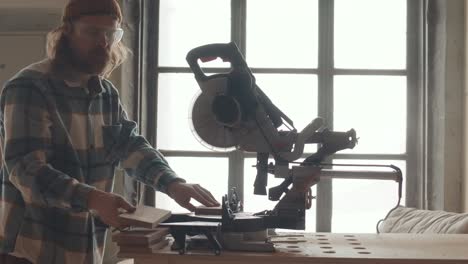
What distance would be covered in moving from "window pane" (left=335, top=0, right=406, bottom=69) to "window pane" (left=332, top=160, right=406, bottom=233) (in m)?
0.58

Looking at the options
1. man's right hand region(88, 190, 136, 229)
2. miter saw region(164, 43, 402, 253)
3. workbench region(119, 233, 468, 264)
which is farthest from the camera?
miter saw region(164, 43, 402, 253)

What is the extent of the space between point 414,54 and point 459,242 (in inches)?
59.3

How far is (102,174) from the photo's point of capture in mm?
1586

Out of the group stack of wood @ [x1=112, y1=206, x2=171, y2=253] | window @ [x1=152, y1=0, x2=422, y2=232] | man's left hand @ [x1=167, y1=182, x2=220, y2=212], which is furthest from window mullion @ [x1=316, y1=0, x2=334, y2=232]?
stack of wood @ [x1=112, y1=206, x2=171, y2=253]

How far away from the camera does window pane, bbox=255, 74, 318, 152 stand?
2.94 m

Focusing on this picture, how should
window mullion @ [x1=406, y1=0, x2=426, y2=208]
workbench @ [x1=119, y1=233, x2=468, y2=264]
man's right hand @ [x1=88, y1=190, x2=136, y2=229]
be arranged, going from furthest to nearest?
window mullion @ [x1=406, y1=0, x2=426, y2=208], workbench @ [x1=119, y1=233, x2=468, y2=264], man's right hand @ [x1=88, y1=190, x2=136, y2=229]

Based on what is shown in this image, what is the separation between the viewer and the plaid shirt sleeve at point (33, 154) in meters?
1.30

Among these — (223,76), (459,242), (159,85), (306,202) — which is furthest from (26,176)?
(159,85)

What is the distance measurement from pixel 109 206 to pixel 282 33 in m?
1.93

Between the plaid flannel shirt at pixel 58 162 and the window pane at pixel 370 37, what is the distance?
1.56m

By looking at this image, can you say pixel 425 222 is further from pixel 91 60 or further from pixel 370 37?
pixel 91 60

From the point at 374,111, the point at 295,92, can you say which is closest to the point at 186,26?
the point at 295,92

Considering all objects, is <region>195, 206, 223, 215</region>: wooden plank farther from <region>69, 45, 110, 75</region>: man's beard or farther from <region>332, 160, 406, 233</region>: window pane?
<region>332, 160, 406, 233</region>: window pane

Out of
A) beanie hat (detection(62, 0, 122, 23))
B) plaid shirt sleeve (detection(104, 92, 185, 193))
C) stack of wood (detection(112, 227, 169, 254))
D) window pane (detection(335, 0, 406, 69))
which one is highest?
window pane (detection(335, 0, 406, 69))
